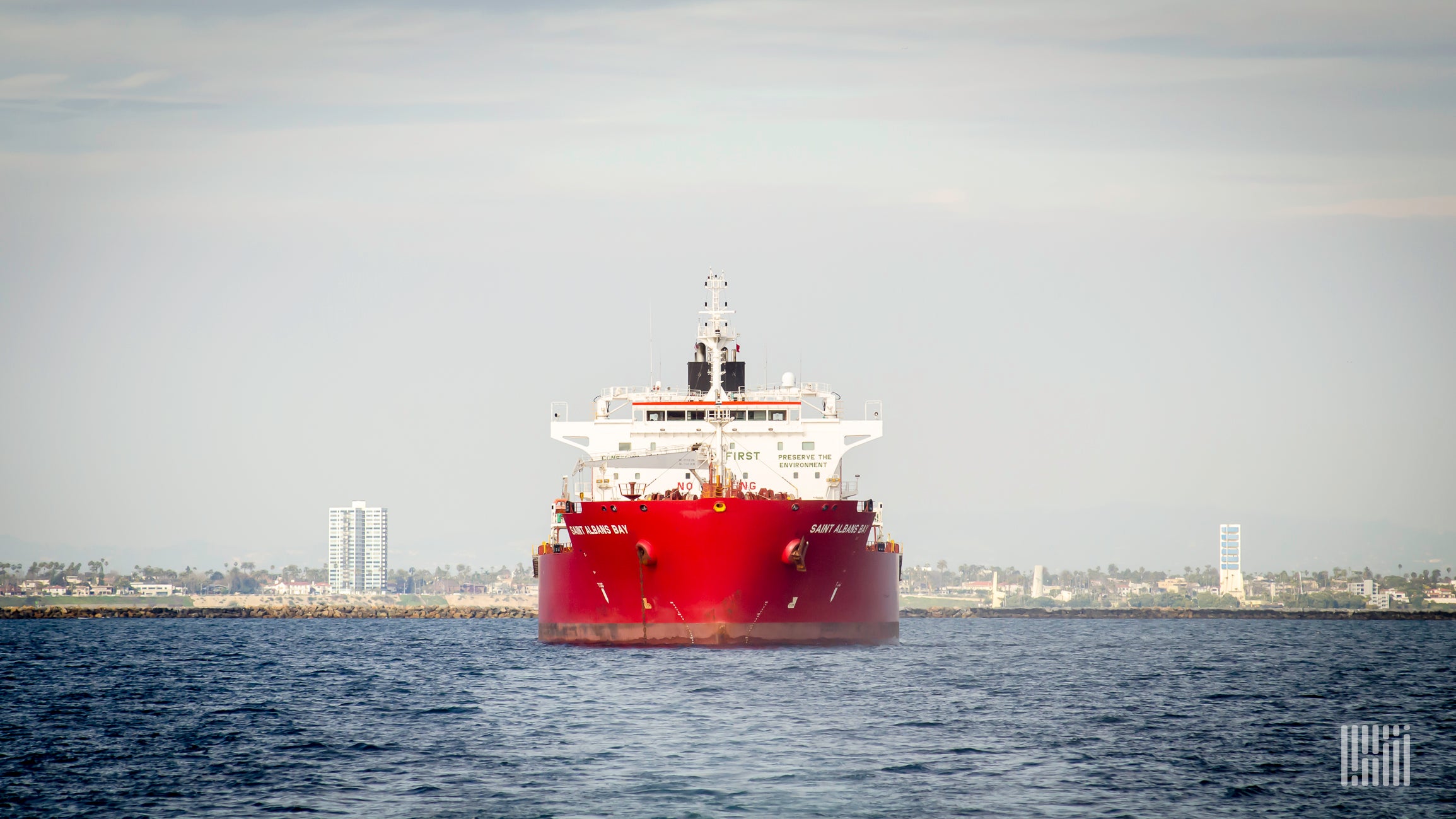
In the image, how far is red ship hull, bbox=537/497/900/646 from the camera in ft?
138

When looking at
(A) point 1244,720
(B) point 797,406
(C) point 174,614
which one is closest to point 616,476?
(B) point 797,406

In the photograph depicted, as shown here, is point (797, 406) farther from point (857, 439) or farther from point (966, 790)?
point (966, 790)

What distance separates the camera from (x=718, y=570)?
4216cm

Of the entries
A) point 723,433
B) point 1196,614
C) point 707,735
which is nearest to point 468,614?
point 1196,614

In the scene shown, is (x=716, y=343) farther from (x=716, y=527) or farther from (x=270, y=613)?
(x=270, y=613)

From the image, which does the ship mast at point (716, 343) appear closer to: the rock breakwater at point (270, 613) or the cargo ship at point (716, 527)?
the cargo ship at point (716, 527)

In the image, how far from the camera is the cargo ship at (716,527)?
139ft

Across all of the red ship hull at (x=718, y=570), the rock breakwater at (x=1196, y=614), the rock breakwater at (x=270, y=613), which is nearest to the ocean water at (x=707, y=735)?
the red ship hull at (x=718, y=570)

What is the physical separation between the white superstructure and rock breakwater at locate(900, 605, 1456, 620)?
94.0 m

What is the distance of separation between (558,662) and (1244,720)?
19.2m

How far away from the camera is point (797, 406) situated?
53.1m

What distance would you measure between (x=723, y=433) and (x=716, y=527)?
347 inches

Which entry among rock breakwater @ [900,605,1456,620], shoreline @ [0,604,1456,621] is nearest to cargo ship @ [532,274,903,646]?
shoreline @ [0,604,1456,621]

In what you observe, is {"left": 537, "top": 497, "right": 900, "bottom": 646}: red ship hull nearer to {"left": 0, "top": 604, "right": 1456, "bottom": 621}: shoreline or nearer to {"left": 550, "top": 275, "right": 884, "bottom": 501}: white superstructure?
{"left": 550, "top": 275, "right": 884, "bottom": 501}: white superstructure
